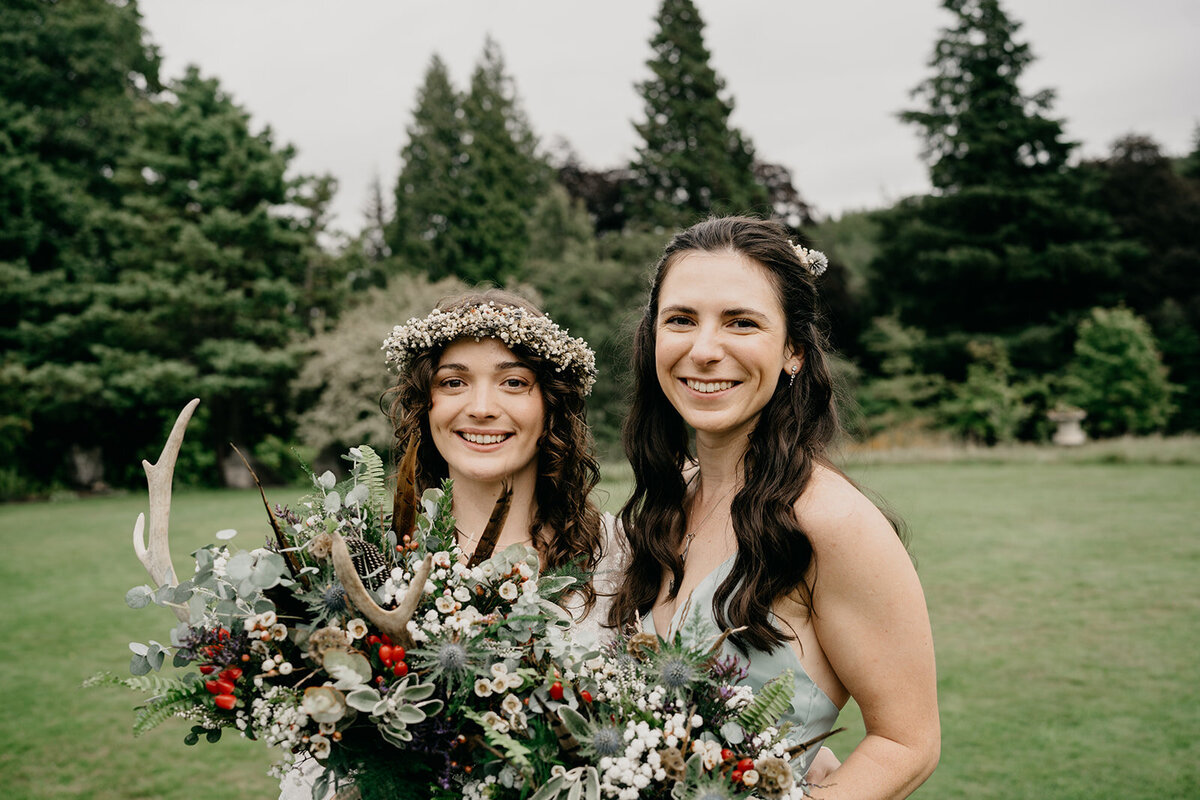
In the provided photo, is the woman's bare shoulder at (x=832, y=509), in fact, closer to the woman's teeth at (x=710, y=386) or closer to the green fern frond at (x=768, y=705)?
the woman's teeth at (x=710, y=386)

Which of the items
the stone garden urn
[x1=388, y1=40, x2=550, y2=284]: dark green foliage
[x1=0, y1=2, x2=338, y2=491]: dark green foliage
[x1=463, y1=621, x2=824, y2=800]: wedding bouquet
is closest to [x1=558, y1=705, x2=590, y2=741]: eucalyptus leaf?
[x1=463, y1=621, x2=824, y2=800]: wedding bouquet

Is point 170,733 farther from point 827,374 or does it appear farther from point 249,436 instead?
point 249,436

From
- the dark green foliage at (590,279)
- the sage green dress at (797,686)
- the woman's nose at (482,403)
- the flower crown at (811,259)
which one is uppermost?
the dark green foliage at (590,279)

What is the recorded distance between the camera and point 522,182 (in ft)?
126

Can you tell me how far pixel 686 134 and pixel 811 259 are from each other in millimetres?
30112

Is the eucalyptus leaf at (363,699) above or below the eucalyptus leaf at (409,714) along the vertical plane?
above

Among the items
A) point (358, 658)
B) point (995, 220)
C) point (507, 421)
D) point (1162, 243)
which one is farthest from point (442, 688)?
point (1162, 243)

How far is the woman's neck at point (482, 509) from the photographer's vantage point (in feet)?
10.1

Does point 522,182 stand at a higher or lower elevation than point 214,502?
higher

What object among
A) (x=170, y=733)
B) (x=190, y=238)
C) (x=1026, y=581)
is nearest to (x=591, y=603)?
(x=170, y=733)

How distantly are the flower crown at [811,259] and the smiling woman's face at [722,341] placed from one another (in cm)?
18

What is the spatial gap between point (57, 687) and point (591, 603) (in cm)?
735

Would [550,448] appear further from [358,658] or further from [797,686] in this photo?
[358,658]

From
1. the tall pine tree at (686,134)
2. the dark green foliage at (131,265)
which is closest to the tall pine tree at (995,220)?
the tall pine tree at (686,134)
